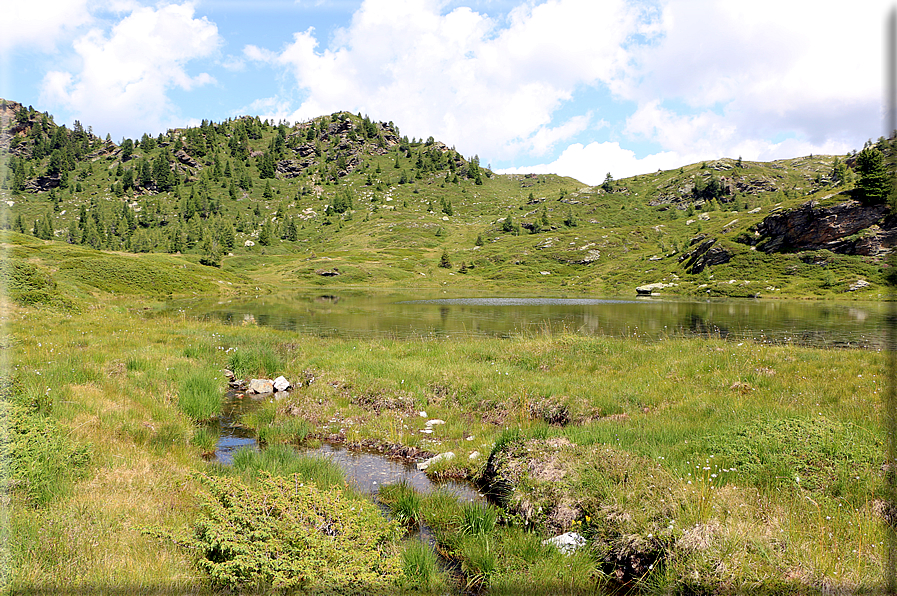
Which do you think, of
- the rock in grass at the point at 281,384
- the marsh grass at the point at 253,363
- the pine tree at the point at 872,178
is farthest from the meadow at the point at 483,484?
the pine tree at the point at 872,178

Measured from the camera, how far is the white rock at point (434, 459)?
11422 millimetres

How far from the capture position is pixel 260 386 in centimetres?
1847

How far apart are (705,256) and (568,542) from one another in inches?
4714

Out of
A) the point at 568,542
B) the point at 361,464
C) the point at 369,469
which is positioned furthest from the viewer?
the point at 361,464

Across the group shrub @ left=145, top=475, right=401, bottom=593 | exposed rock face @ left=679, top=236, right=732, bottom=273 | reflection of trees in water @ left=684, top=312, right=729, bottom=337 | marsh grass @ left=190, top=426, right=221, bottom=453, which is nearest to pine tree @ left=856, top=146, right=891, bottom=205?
exposed rock face @ left=679, top=236, right=732, bottom=273

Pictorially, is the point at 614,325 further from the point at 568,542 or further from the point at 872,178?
the point at 872,178

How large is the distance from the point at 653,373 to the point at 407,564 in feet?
45.6

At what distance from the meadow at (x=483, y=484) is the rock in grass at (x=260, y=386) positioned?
1634 mm

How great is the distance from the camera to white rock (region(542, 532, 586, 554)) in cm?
723

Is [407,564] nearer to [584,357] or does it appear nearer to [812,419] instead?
[812,419]

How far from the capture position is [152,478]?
8.29 m

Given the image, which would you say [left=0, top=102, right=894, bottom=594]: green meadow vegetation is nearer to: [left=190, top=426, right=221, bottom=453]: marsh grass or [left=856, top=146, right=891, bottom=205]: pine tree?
[left=190, top=426, right=221, bottom=453]: marsh grass

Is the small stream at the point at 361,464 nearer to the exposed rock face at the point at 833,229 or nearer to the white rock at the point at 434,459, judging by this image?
Answer: the white rock at the point at 434,459

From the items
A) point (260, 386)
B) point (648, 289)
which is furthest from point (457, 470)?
point (648, 289)
